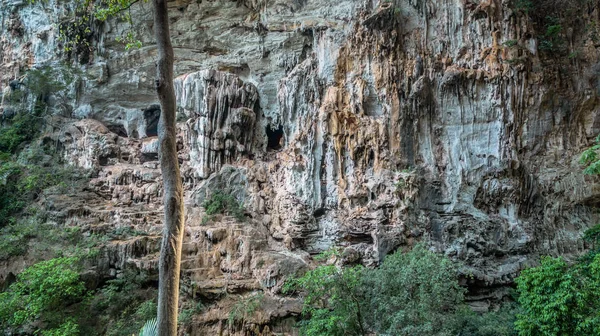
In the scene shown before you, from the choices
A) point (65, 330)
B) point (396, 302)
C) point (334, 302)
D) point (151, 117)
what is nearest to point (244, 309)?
point (334, 302)

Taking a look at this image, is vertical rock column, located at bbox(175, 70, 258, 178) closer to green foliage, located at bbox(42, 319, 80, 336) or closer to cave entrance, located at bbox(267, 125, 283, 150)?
cave entrance, located at bbox(267, 125, 283, 150)

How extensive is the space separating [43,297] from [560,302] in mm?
11303

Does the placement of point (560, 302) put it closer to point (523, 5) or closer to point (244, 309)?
point (244, 309)

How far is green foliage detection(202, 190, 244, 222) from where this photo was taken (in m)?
14.2

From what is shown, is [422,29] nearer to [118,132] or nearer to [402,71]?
[402,71]

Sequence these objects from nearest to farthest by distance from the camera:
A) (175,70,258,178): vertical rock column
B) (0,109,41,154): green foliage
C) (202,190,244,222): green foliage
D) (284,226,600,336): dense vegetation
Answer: (284,226,600,336): dense vegetation < (202,190,244,222): green foliage < (175,70,258,178): vertical rock column < (0,109,41,154): green foliage

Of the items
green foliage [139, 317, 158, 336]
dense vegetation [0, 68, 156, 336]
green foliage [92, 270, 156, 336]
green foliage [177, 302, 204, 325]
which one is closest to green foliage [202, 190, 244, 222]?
dense vegetation [0, 68, 156, 336]

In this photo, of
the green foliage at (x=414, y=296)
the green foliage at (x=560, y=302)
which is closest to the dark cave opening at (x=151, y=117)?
the green foliage at (x=414, y=296)

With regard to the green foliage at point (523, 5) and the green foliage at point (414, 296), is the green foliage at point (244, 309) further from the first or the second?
the green foliage at point (523, 5)

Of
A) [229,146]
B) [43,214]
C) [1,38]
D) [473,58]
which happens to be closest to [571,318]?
[473,58]

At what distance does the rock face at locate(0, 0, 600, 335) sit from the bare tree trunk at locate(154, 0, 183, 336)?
636cm

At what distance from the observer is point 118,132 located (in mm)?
20578

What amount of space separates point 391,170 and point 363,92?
3297 millimetres

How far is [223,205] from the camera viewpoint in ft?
47.8
